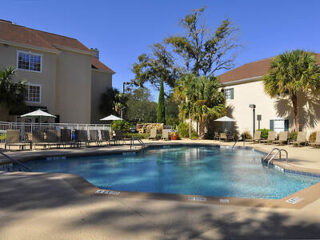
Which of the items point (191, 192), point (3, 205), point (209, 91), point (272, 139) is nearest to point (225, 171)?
point (191, 192)

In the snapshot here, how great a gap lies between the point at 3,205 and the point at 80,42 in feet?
82.2

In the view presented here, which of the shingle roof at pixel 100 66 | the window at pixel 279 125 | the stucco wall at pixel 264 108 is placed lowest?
the window at pixel 279 125

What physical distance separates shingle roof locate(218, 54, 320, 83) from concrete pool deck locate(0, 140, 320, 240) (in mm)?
18520

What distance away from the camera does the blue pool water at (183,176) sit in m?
6.43

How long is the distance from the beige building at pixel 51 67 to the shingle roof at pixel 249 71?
14059 mm

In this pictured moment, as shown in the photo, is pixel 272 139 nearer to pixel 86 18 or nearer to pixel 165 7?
pixel 165 7

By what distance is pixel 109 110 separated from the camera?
2712cm

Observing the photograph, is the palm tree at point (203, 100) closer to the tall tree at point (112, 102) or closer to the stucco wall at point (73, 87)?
the tall tree at point (112, 102)

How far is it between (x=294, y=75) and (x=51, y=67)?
19.2 m

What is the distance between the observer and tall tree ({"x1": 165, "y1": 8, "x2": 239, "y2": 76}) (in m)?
30.4

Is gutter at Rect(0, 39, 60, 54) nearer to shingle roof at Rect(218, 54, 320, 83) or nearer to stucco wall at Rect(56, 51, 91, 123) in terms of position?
stucco wall at Rect(56, 51, 91, 123)

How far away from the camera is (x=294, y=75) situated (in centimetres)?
1588

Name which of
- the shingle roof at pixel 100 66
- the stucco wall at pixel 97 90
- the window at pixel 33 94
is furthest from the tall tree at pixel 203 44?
the window at pixel 33 94

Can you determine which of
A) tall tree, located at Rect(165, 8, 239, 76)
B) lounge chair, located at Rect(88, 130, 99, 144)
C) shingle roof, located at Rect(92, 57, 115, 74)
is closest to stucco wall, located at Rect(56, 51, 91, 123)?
shingle roof, located at Rect(92, 57, 115, 74)
